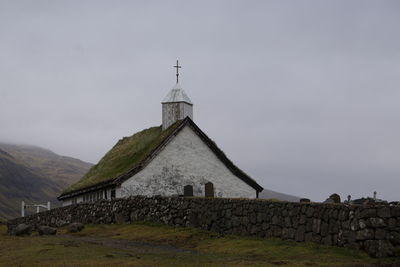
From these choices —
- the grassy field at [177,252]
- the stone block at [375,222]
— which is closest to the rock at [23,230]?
the grassy field at [177,252]

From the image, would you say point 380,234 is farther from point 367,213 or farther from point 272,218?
point 272,218

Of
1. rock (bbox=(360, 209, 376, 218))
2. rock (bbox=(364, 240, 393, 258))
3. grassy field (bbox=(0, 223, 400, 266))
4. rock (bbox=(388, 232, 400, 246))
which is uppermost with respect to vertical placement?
rock (bbox=(360, 209, 376, 218))

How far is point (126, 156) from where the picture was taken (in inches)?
1789

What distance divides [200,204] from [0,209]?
134007 millimetres

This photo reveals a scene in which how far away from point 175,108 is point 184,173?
5.19m

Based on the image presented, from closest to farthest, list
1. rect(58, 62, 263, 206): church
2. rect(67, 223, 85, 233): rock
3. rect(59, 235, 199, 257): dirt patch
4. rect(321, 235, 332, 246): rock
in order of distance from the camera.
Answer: rect(321, 235, 332, 246): rock, rect(59, 235, 199, 257): dirt patch, rect(67, 223, 85, 233): rock, rect(58, 62, 263, 206): church

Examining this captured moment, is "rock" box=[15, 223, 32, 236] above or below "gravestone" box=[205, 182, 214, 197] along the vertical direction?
below

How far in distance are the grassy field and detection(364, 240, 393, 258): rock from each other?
25cm

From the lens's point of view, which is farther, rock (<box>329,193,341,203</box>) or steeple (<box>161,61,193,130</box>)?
steeple (<box>161,61,193,130</box>)

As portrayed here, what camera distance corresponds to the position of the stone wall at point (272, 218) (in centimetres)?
1898

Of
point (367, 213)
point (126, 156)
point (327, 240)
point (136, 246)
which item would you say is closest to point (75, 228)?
point (136, 246)

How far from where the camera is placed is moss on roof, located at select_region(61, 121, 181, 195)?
41.5 metres

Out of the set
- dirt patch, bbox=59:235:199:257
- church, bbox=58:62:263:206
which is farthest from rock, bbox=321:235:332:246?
church, bbox=58:62:263:206

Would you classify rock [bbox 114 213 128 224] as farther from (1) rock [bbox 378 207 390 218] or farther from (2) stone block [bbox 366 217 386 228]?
(1) rock [bbox 378 207 390 218]
